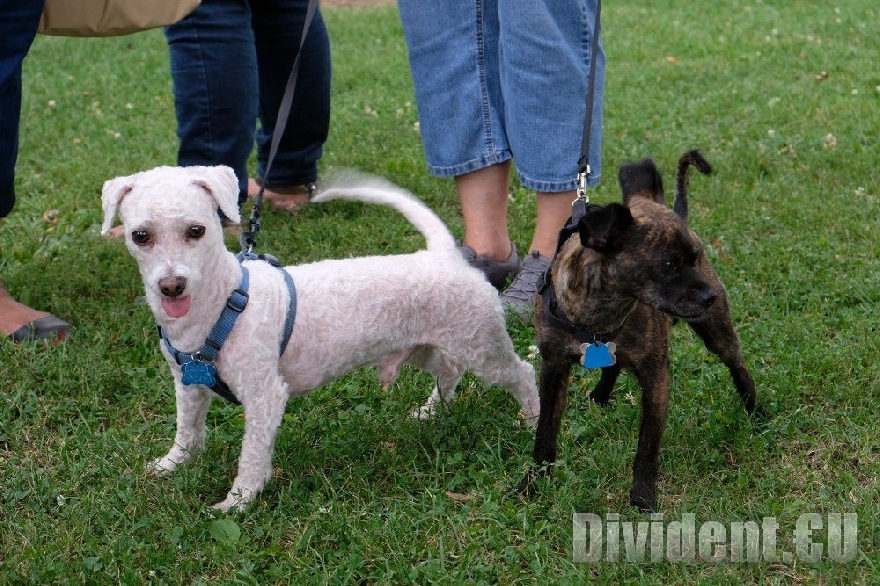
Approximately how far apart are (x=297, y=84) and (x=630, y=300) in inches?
120

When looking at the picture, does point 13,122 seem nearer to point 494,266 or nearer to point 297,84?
point 297,84

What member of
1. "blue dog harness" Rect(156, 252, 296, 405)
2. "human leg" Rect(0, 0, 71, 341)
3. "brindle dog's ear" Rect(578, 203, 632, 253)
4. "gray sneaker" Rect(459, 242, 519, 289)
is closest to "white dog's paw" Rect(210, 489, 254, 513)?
Answer: "blue dog harness" Rect(156, 252, 296, 405)

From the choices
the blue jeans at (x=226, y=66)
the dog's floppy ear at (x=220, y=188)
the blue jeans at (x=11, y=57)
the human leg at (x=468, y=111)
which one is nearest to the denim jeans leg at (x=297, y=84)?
the blue jeans at (x=226, y=66)

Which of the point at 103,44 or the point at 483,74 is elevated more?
the point at 483,74

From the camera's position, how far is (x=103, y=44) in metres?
10.2

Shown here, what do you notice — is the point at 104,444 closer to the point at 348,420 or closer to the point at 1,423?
the point at 1,423

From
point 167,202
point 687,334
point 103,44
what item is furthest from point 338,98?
point 167,202

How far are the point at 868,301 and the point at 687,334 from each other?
0.91 meters

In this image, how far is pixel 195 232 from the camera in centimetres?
271

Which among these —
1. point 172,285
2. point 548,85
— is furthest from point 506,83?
point 172,285

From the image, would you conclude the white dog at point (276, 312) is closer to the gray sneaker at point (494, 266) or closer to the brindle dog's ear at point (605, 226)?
the brindle dog's ear at point (605, 226)

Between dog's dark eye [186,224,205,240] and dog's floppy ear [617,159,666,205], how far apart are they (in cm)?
144

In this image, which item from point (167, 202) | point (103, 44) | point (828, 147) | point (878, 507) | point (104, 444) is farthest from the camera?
point (103, 44)

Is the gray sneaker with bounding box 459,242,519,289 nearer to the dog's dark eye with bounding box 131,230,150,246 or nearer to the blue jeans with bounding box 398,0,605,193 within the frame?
the blue jeans with bounding box 398,0,605,193
